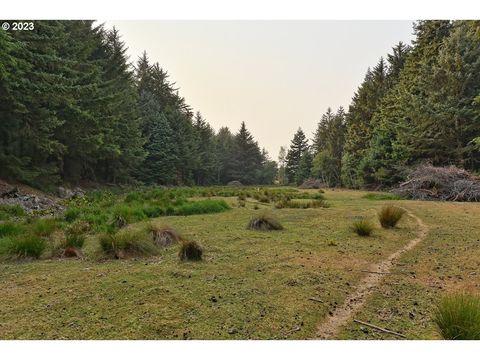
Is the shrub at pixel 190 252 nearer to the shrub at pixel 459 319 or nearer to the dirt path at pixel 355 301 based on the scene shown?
the dirt path at pixel 355 301

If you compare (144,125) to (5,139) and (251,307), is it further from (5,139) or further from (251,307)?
(251,307)

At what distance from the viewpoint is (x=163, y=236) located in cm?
617

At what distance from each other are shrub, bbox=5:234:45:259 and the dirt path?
172 inches

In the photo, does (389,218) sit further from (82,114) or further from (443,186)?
(82,114)

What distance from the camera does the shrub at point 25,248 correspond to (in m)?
5.15

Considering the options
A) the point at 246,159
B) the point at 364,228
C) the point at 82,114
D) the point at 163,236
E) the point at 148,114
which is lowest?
the point at 364,228

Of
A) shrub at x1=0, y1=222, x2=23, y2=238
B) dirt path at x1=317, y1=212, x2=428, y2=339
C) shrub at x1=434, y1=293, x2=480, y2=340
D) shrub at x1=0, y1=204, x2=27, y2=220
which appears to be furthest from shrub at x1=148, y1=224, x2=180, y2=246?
shrub at x1=0, y1=204, x2=27, y2=220

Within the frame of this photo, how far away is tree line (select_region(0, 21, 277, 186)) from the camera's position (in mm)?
14211

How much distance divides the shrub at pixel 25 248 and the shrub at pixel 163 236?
5.72ft

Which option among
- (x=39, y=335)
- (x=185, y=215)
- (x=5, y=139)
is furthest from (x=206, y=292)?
(x=5, y=139)

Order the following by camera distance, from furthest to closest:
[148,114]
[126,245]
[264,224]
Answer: [148,114], [264,224], [126,245]

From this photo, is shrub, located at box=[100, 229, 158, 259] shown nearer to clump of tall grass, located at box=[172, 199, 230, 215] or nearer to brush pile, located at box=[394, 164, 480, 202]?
clump of tall grass, located at box=[172, 199, 230, 215]

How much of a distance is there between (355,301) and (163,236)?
11.9 feet

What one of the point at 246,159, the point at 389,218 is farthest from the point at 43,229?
the point at 246,159
